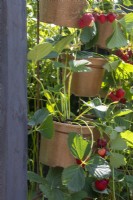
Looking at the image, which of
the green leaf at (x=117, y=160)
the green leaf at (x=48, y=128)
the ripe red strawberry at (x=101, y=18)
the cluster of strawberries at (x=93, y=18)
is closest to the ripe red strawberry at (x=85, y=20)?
the cluster of strawberries at (x=93, y=18)

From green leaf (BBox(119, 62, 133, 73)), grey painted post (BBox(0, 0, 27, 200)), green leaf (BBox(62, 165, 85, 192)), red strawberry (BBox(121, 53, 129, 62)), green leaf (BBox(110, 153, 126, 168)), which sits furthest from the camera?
red strawberry (BBox(121, 53, 129, 62))

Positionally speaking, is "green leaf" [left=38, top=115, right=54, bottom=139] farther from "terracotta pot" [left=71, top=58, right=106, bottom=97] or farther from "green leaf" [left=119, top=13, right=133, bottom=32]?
"green leaf" [left=119, top=13, right=133, bottom=32]

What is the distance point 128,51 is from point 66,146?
0.55 meters

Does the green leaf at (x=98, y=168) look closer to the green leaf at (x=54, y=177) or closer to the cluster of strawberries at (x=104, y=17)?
the green leaf at (x=54, y=177)

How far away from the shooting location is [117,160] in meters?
1.45

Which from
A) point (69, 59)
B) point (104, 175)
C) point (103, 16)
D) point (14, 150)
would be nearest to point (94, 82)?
point (69, 59)

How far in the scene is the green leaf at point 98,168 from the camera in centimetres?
136

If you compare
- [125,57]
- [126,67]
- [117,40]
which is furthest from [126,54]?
[117,40]

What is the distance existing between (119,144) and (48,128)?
0.23 meters

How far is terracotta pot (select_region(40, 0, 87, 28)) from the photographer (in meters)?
1.48

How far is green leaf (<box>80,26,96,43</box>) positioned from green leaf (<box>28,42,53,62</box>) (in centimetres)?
22

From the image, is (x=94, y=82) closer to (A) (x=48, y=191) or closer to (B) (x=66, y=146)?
(B) (x=66, y=146)

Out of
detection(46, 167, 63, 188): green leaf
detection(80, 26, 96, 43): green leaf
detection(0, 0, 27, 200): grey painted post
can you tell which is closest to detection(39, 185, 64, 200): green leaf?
detection(46, 167, 63, 188): green leaf

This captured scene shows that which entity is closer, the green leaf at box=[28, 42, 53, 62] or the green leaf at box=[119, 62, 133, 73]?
the green leaf at box=[28, 42, 53, 62]
